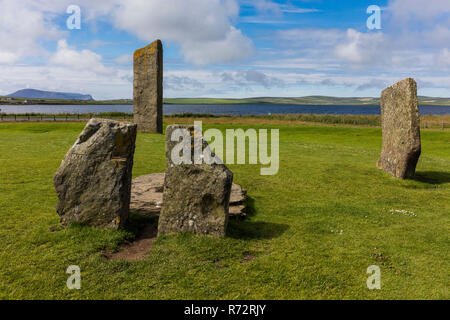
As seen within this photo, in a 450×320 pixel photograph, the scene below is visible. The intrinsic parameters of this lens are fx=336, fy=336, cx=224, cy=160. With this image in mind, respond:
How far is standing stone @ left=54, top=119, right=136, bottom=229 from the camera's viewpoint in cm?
720

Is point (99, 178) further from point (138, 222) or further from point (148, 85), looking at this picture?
point (148, 85)

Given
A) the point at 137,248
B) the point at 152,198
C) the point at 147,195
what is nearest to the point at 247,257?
the point at 137,248

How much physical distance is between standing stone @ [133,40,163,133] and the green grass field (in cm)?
1493

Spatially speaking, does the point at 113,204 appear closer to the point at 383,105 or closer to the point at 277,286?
the point at 277,286

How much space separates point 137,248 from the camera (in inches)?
272

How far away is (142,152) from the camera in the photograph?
728 inches

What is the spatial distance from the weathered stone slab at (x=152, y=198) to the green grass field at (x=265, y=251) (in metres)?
0.43

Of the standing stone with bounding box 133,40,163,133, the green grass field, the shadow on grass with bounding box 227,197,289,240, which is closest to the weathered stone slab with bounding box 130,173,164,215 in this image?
the green grass field

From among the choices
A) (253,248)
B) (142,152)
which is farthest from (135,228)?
(142,152)

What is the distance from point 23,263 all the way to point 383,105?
14646 mm

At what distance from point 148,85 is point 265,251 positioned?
21.6m

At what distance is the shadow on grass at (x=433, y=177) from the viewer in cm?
1356

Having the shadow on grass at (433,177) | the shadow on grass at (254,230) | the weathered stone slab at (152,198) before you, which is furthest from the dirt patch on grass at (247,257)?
the shadow on grass at (433,177)

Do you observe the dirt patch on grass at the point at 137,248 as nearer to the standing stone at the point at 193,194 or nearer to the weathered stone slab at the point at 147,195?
the standing stone at the point at 193,194
